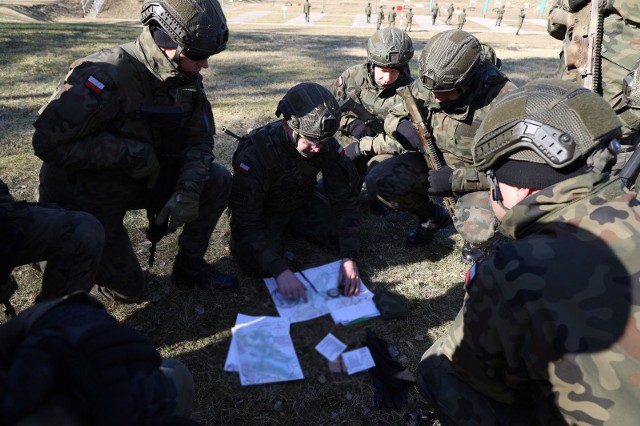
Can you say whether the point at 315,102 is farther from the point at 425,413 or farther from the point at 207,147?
the point at 425,413

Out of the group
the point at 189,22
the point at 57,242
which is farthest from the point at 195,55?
the point at 57,242

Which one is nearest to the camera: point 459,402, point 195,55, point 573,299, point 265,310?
point 573,299

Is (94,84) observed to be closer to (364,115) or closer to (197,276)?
(197,276)

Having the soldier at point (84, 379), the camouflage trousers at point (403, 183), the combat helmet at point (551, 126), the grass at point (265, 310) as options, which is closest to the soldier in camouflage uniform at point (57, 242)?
the grass at point (265, 310)

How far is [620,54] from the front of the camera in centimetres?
358

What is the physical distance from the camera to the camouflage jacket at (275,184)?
371 cm

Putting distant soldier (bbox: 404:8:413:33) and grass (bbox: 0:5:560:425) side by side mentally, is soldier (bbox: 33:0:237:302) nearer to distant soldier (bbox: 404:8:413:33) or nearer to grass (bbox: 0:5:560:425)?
grass (bbox: 0:5:560:425)

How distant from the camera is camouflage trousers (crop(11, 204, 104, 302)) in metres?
2.67

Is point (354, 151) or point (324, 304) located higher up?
point (354, 151)

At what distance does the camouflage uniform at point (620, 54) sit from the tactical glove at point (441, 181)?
1.34 m

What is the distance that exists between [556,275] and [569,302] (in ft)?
0.30

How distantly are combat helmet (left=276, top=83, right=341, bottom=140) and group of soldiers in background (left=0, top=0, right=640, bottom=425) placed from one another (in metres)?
0.02

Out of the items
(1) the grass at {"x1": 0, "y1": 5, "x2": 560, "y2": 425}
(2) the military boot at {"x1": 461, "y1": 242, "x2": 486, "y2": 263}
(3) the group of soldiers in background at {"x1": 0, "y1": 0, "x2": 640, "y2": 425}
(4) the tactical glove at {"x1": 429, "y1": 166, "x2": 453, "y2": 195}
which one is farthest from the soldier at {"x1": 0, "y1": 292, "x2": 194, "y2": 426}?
(2) the military boot at {"x1": 461, "y1": 242, "x2": 486, "y2": 263}

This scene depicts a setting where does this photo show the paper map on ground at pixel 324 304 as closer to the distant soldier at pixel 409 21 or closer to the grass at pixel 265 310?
the grass at pixel 265 310
